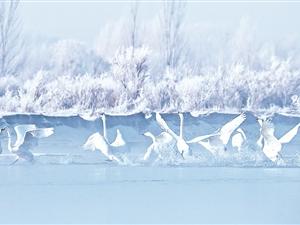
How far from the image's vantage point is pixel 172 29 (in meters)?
3.49

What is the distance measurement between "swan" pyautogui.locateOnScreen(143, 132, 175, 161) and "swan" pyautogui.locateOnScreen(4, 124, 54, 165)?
0.46m

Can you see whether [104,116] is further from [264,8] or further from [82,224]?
[264,8]

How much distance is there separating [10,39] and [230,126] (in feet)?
3.46

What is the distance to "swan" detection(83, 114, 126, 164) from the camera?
3.42 m

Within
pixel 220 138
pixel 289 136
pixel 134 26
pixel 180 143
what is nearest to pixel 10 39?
pixel 134 26

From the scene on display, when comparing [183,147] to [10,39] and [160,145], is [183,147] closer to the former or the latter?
[160,145]

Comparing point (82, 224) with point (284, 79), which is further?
point (284, 79)

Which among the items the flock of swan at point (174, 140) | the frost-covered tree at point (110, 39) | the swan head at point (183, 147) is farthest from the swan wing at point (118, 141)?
the frost-covered tree at point (110, 39)

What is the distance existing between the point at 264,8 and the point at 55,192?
4.06 ft

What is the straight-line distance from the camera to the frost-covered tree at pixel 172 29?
3.47 metres

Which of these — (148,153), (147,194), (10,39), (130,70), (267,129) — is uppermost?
(10,39)

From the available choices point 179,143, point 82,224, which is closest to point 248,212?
point 179,143

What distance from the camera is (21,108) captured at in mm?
3385

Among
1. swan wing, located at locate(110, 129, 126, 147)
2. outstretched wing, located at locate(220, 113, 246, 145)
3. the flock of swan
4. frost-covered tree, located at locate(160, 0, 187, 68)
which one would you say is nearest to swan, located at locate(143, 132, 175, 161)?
the flock of swan
